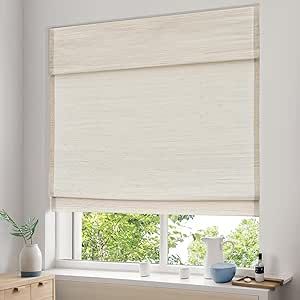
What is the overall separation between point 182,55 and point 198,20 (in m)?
0.21

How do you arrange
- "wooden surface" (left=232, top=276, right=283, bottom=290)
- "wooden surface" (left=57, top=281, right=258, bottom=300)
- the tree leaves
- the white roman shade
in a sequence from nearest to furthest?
1. "wooden surface" (left=232, top=276, right=283, bottom=290)
2. "wooden surface" (left=57, top=281, right=258, bottom=300)
3. the white roman shade
4. the tree leaves

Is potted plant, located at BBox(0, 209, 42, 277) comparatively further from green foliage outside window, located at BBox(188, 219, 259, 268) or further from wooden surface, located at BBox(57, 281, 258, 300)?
green foliage outside window, located at BBox(188, 219, 259, 268)

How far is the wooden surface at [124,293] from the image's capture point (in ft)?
12.0

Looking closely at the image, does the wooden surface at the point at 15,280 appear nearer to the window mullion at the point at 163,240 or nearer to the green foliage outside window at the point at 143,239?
the green foliage outside window at the point at 143,239

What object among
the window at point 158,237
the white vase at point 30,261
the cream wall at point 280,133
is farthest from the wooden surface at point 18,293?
the cream wall at point 280,133

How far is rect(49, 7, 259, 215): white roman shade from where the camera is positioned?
383 centimetres

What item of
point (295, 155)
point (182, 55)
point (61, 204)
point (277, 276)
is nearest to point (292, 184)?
point (295, 155)

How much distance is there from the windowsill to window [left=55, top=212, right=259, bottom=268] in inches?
6.5

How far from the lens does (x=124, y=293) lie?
12.8 ft

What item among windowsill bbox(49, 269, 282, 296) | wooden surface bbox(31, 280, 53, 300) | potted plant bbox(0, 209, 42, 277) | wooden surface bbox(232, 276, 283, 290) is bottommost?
wooden surface bbox(31, 280, 53, 300)

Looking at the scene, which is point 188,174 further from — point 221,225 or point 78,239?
point 78,239

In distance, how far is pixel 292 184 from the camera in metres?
3.68

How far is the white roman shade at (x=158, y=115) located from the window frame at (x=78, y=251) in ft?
0.59

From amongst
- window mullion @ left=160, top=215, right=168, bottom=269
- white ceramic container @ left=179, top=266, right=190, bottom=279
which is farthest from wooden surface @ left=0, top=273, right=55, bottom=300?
white ceramic container @ left=179, top=266, right=190, bottom=279
